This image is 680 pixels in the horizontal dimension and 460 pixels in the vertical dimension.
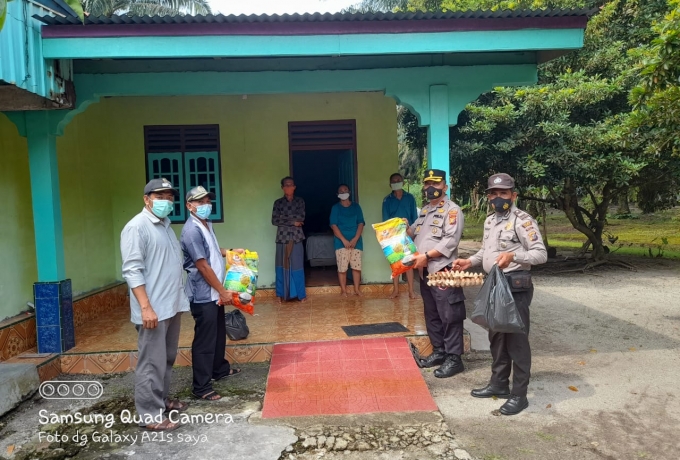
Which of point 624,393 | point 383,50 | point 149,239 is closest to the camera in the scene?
point 149,239

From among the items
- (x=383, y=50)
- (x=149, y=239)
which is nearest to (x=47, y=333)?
(x=149, y=239)

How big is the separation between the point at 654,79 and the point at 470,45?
214 centimetres

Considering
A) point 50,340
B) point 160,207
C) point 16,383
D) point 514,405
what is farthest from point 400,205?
point 16,383

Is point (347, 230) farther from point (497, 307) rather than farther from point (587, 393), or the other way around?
point (587, 393)

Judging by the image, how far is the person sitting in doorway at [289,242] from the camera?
746cm

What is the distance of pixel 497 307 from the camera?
3.93 m

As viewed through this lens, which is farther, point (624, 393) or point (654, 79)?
point (654, 79)

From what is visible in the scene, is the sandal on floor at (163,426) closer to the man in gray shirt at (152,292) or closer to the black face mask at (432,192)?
the man in gray shirt at (152,292)

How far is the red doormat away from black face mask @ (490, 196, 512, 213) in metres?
1.66

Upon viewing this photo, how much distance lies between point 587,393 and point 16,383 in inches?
197

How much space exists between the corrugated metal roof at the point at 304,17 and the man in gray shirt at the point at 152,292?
1.85m

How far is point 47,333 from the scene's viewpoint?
17.3 ft

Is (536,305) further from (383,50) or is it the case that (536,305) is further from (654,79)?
(383,50)

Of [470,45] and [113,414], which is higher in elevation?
[470,45]
